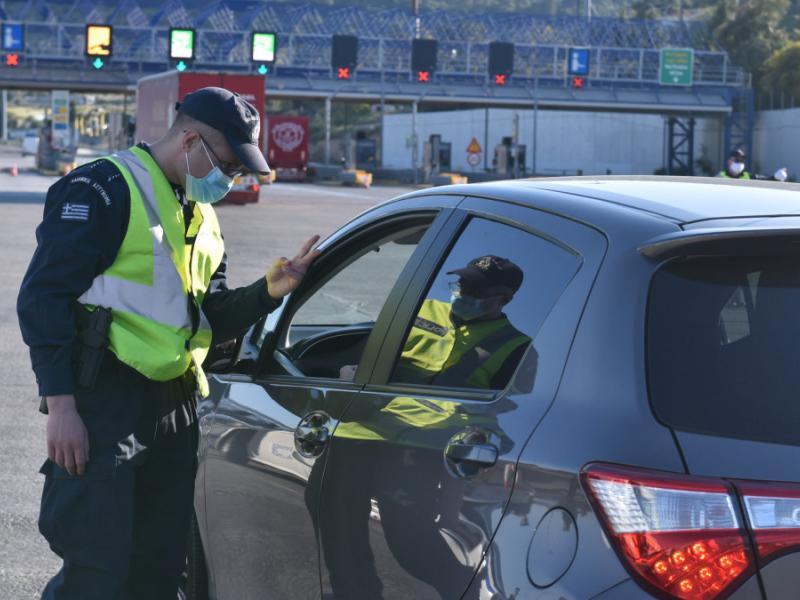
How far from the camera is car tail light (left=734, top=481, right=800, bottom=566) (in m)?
2.29

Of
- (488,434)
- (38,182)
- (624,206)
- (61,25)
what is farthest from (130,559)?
(61,25)

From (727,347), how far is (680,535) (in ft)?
1.46

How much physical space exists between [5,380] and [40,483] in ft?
11.3

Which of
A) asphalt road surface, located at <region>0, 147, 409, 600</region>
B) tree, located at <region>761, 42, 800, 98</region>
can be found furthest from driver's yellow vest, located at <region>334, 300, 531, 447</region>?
Result: tree, located at <region>761, 42, 800, 98</region>

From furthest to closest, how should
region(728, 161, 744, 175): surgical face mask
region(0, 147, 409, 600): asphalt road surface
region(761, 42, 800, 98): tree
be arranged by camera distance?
region(761, 42, 800, 98): tree < region(728, 161, 744, 175): surgical face mask < region(0, 147, 409, 600): asphalt road surface

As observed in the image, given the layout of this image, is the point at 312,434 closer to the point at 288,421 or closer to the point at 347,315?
the point at 288,421

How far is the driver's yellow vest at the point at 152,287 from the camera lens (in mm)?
3842

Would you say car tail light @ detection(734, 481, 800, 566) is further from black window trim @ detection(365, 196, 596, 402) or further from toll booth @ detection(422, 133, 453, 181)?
toll booth @ detection(422, 133, 453, 181)

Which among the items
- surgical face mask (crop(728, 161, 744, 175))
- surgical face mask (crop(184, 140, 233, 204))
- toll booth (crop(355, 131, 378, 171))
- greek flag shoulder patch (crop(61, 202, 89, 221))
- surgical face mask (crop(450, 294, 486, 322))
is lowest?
toll booth (crop(355, 131, 378, 171))

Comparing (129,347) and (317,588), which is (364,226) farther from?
(317,588)

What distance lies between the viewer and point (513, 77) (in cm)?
8169

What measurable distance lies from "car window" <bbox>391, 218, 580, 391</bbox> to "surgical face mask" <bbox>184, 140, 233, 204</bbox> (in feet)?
2.97

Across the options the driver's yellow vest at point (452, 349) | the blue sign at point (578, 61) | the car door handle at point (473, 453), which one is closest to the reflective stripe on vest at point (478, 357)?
the driver's yellow vest at point (452, 349)

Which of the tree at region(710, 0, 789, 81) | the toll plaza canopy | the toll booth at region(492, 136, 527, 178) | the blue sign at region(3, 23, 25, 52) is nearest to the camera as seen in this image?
the toll booth at region(492, 136, 527, 178)
